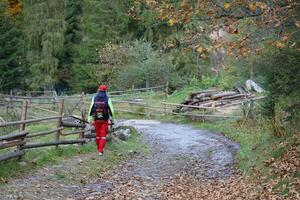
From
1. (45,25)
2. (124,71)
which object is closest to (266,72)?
(124,71)

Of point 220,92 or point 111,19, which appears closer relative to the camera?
point 220,92

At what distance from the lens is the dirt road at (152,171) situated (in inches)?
406

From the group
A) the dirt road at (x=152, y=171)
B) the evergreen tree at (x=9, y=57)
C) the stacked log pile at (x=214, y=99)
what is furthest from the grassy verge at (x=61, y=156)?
the evergreen tree at (x=9, y=57)

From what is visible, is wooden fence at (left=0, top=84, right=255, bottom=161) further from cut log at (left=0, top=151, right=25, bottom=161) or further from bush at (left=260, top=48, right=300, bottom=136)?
bush at (left=260, top=48, right=300, bottom=136)

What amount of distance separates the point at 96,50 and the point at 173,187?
38.6 meters

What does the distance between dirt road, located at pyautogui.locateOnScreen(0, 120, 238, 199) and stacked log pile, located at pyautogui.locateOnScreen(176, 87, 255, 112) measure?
7.50 metres

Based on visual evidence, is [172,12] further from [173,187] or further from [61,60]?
[61,60]

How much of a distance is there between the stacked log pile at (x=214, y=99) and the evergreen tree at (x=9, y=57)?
68.1 ft

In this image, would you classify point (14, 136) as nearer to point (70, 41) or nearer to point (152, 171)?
point (152, 171)

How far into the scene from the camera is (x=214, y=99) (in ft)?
102

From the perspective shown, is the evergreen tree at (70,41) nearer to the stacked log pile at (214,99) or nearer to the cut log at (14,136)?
the stacked log pile at (214,99)

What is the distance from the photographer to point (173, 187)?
1158 cm

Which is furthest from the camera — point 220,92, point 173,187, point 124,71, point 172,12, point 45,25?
point 45,25

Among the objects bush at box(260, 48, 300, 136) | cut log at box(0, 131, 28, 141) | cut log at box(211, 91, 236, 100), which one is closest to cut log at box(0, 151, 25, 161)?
cut log at box(0, 131, 28, 141)
